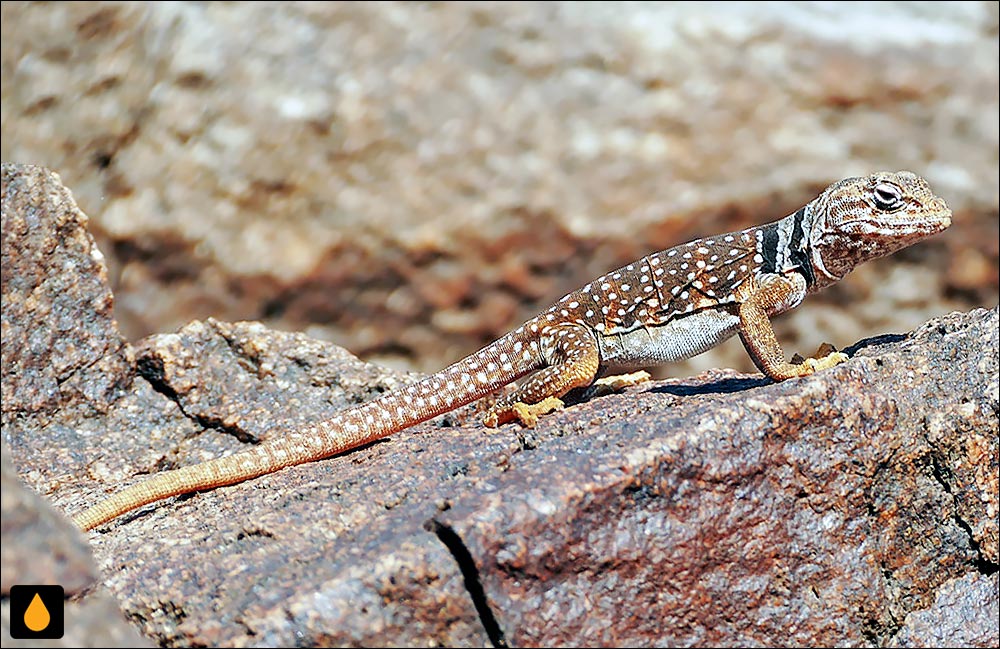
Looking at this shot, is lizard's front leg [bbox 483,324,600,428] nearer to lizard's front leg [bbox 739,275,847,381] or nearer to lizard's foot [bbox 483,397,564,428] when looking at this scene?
lizard's foot [bbox 483,397,564,428]

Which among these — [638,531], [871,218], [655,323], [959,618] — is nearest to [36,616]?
[638,531]

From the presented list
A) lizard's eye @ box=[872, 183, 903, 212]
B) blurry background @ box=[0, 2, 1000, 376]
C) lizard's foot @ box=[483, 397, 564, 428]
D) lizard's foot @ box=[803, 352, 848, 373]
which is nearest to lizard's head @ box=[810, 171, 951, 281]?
lizard's eye @ box=[872, 183, 903, 212]

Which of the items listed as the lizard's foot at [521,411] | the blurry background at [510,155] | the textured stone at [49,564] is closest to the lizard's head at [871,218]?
the lizard's foot at [521,411]

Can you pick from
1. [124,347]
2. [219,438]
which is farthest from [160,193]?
[219,438]

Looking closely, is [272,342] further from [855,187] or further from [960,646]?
[960,646]

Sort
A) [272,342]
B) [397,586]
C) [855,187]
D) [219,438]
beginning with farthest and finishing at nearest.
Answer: [272,342] < [219,438] < [855,187] < [397,586]

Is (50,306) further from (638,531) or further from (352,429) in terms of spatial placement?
(638,531)
